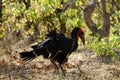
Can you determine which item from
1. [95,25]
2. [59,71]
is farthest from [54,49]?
[95,25]

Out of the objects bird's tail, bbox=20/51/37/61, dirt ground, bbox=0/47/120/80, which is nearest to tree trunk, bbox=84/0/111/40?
dirt ground, bbox=0/47/120/80

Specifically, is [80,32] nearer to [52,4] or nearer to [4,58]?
[52,4]

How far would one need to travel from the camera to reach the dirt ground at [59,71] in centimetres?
593

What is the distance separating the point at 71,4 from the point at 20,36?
93.9 inches

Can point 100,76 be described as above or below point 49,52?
below

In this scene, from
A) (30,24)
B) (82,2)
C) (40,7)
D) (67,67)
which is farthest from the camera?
(30,24)

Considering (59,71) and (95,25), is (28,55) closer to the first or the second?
(59,71)

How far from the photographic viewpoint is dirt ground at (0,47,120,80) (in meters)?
5.93

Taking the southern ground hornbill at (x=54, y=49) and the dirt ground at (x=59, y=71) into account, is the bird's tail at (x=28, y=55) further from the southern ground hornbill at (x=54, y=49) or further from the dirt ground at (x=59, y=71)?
the dirt ground at (x=59, y=71)

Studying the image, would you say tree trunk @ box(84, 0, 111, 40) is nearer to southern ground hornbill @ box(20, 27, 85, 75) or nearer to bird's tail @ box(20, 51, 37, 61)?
southern ground hornbill @ box(20, 27, 85, 75)

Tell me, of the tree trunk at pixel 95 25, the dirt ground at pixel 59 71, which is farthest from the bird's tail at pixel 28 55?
the tree trunk at pixel 95 25

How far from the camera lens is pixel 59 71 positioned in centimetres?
625

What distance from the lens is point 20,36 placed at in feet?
31.7

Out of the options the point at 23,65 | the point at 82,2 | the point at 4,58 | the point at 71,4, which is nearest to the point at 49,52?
the point at 23,65
